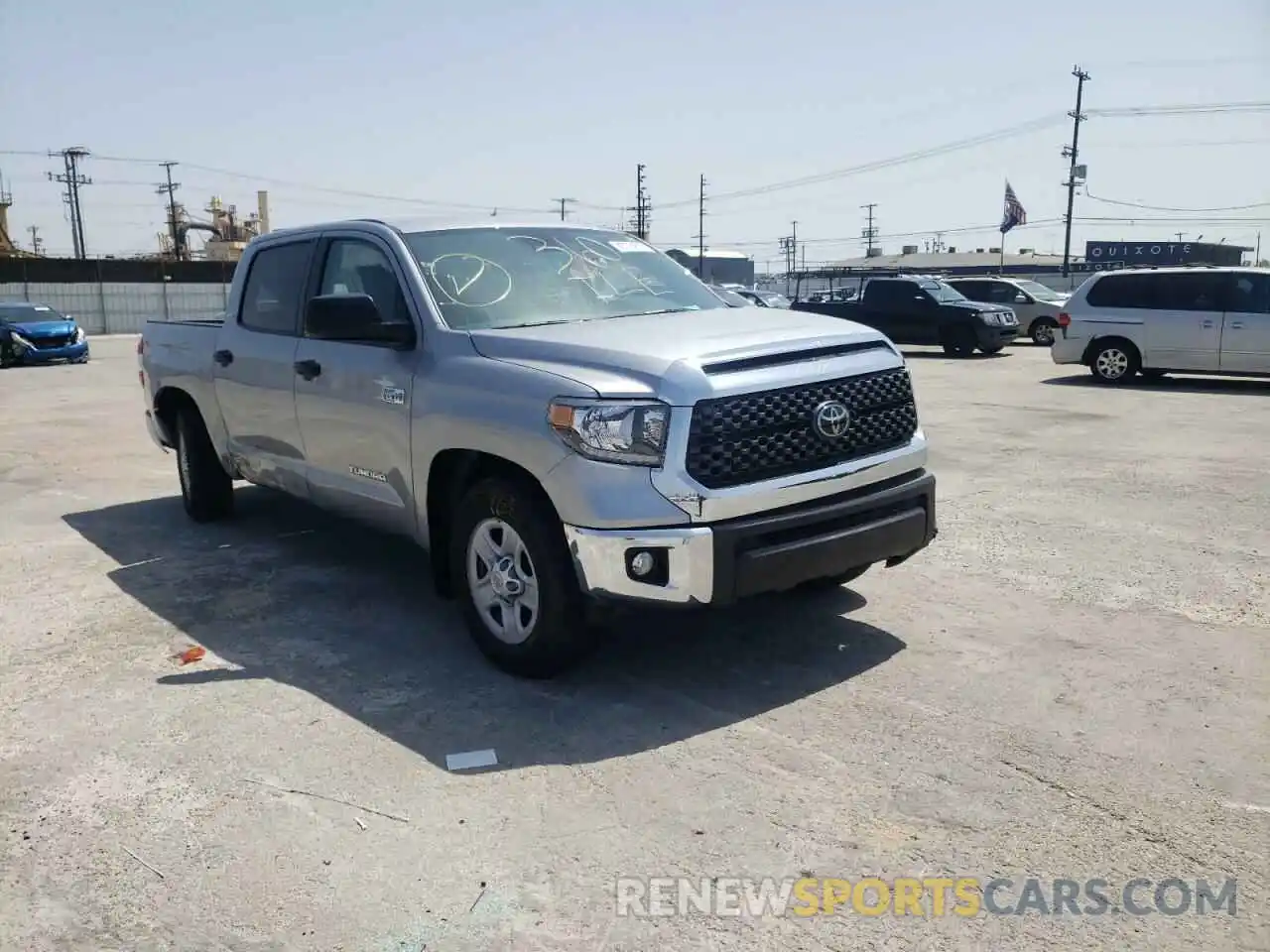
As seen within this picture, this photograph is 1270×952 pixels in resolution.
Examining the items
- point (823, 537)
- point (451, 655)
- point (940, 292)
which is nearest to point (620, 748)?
point (823, 537)

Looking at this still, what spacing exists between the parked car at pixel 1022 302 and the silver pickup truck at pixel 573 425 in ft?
73.9

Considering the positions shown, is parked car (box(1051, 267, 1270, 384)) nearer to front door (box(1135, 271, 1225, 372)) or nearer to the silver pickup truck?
front door (box(1135, 271, 1225, 372))

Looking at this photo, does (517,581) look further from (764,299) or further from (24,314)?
(764,299)

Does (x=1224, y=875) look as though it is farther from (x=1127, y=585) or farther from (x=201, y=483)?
(x=201, y=483)

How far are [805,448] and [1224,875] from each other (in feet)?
6.66

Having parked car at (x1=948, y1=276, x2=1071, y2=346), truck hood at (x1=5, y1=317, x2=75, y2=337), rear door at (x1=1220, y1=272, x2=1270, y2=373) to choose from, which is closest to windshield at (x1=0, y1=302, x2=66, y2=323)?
truck hood at (x1=5, y1=317, x2=75, y2=337)

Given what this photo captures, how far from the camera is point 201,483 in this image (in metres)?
7.40

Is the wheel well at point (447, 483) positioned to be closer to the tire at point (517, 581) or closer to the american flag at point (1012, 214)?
the tire at point (517, 581)

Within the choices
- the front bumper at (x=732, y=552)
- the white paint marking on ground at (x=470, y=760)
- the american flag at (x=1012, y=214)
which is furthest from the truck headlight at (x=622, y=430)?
the american flag at (x=1012, y=214)

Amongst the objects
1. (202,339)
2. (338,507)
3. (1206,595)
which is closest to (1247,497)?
(1206,595)

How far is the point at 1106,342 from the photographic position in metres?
16.3

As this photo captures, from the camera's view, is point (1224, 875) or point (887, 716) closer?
point (1224, 875)

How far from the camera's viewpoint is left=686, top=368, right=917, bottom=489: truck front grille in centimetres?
407

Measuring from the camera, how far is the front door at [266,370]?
236 inches
